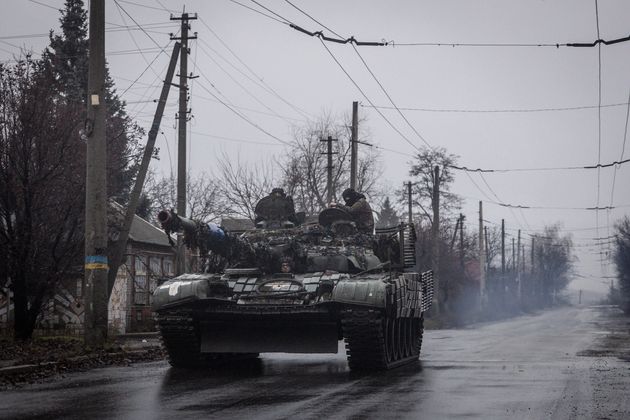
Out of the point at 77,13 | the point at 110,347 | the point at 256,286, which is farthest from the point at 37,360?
the point at 77,13

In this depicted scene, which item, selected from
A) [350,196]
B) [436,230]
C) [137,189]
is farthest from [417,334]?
[436,230]

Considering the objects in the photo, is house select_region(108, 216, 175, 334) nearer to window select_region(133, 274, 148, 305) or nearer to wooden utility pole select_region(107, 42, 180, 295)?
window select_region(133, 274, 148, 305)

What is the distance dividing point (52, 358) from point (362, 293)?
5.05 meters

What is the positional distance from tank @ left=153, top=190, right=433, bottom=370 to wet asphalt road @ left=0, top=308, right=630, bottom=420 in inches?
16.7

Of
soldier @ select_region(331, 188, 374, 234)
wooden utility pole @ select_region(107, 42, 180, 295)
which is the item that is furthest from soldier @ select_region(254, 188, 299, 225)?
wooden utility pole @ select_region(107, 42, 180, 295)

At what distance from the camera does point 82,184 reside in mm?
20078

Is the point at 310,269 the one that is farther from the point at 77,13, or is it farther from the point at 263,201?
the point at 77,13

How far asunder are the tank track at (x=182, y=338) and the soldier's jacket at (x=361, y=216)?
4.07 metres

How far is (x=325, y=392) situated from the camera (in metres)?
11.4

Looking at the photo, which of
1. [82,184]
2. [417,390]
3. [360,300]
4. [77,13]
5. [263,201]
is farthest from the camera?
[77,13]

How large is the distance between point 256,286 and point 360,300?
2.07 m

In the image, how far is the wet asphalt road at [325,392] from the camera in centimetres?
952

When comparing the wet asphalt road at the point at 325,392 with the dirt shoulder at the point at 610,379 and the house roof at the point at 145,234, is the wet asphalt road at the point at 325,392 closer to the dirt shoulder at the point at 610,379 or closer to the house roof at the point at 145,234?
the dirt shoulder at the point at 610,379

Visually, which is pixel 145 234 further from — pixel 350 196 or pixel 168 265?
pixel 350 196
